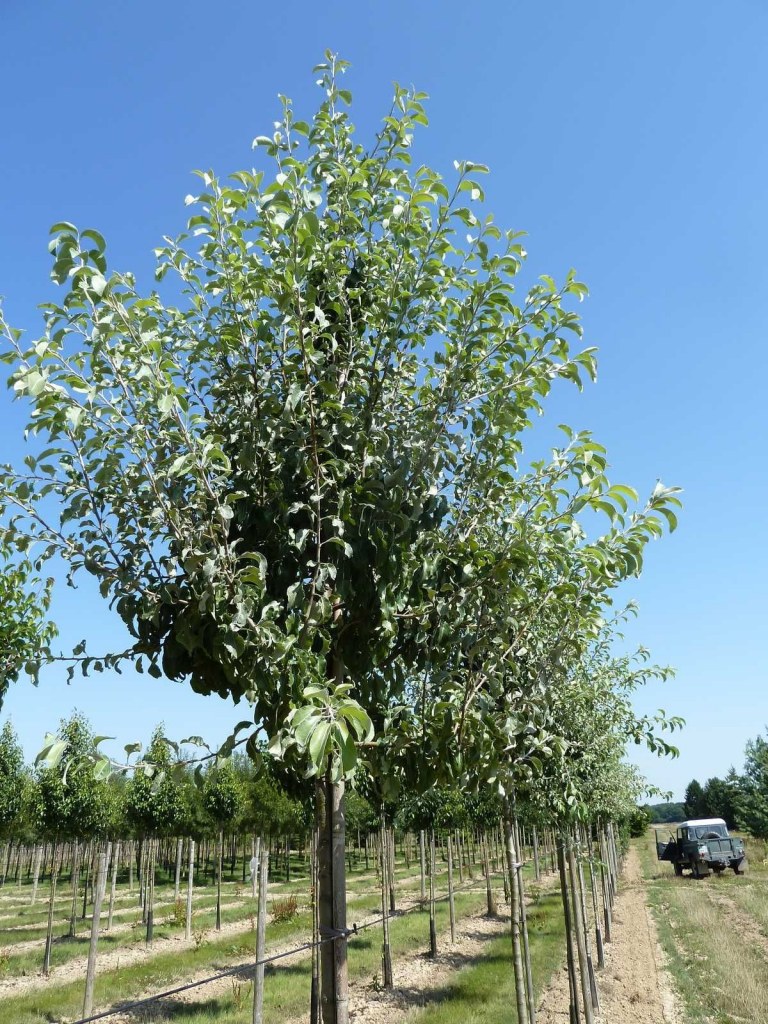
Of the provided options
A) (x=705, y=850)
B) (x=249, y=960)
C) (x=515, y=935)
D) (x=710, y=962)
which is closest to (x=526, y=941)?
(x=515, y=935)

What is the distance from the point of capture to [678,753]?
6.45 m

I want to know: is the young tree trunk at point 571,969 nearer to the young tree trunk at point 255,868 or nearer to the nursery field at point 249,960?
the nursery field at point 249,960

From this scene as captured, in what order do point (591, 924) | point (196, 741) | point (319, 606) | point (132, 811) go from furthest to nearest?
1. point (132, 811)
2. point (591, 924)
3. point (319, 606)
4. point (196, 741)

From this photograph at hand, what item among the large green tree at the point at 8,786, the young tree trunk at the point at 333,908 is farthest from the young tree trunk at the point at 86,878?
the young tree trunk at the point at 333,908

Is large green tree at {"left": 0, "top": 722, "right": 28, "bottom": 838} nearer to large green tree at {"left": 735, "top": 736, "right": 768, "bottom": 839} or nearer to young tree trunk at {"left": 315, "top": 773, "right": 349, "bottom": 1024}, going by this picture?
young tree trunk at {"left": 315, "top": 773, "right": 349, "bottom": 1024}

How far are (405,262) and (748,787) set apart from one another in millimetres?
51226

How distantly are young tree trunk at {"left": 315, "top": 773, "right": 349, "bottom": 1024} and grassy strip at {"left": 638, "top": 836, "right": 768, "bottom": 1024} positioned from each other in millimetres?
10604

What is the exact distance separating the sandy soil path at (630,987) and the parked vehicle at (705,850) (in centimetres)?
1871

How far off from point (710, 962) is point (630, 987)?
2684 millimetres

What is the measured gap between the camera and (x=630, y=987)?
13711 mm

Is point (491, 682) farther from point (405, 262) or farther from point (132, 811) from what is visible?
point (132, 811)

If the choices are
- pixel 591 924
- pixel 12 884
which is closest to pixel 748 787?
pixel 591 924

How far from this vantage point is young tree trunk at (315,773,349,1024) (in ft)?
11.0

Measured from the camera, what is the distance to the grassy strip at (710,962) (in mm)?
11664
